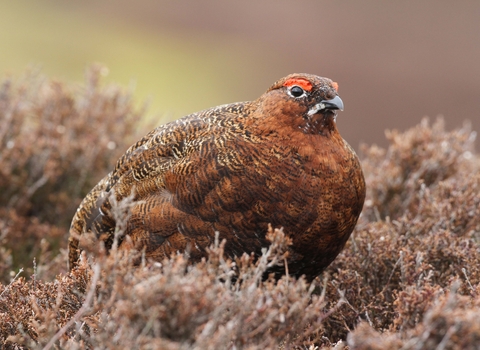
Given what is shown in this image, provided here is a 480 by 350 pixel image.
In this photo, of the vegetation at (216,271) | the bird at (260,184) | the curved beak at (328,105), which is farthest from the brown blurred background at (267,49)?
the curved beak at (328,105)

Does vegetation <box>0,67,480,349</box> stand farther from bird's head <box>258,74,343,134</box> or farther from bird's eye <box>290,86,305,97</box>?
bird's eye <box>290,86,305,97</box>

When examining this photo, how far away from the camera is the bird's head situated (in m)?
3.02

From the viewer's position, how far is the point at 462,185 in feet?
13.9

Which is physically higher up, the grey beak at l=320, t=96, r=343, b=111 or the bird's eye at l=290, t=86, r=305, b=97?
the bird's eye at l=290, t=86, r=305, b=97

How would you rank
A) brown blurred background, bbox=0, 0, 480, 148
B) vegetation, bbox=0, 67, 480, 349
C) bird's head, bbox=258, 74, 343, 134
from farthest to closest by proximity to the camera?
brown blurred background, bbox=0, 0, 480, 148
bird's head, bbox=258, 74, 343, 134
vegetation, bbox=0, 67, 480, 349

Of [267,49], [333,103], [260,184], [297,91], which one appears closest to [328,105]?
[333,103]

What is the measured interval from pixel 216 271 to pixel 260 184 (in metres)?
0.59

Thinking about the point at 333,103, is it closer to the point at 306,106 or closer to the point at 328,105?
the point at 328,105

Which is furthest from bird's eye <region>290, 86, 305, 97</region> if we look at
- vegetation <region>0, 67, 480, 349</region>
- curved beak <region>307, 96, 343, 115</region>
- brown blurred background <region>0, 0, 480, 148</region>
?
brown blurred background <region>0, 0, 480, 148</region>

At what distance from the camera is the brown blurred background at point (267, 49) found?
41.2 feet

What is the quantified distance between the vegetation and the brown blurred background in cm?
548

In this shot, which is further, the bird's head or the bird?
the bird's head

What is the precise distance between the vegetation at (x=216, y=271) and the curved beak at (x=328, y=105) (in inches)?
28.9

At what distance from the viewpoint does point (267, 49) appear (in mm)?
16453
